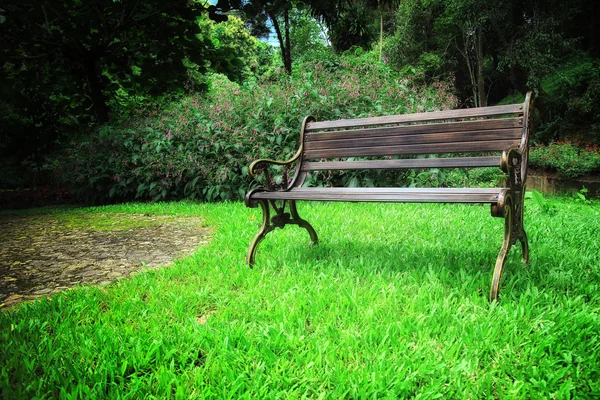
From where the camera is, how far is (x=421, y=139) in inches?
112

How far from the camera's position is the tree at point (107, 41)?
5.69 meters

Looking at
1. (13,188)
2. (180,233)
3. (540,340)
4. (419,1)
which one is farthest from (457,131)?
(419,1)

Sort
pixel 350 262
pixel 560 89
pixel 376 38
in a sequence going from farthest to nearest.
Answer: pixel 376 38 → pixel 560 89 → pixel 350 262

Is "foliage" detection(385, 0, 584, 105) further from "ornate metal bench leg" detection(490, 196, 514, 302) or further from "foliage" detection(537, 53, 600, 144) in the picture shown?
"ornate metal bench leg" detection(490, 196, 514, 302)

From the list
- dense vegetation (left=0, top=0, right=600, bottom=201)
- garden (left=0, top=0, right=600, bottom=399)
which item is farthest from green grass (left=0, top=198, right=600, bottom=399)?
dense vegetation (left=0, top=0, right=600, bottom=201)

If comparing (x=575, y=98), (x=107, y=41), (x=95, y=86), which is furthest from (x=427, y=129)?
(x=575, y=98)

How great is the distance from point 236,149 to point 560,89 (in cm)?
1140

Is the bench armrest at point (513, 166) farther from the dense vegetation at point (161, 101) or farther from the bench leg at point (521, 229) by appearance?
the dense vegetation at point (161, 101)

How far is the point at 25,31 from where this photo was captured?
21.4ft

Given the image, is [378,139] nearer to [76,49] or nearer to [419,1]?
[76,49]

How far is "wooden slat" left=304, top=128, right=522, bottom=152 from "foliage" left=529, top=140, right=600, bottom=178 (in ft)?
28.1

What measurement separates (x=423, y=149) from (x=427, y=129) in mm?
134

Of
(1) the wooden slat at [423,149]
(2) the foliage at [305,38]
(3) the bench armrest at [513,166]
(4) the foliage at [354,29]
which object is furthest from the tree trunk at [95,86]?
(2) the foliage at [305,38]

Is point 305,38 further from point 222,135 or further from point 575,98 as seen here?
point 222,135
